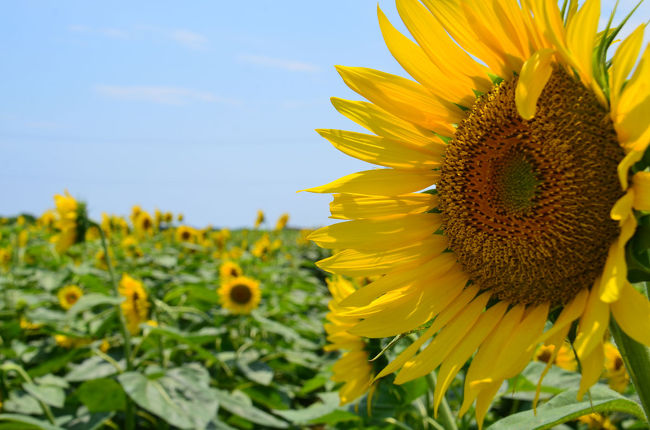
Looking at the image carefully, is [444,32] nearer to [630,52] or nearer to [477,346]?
[630,52]

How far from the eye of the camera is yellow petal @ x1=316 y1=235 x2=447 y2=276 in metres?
1.36

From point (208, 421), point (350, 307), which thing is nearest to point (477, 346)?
point (350, 307)

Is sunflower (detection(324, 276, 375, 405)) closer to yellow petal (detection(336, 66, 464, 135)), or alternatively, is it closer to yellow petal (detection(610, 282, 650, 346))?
yellow petal (detection(336, 66, 464, 135))

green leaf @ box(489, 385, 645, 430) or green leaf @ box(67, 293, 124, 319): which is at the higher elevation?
green leaf @ box(67, 293, 124, 319)

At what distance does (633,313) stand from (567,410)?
1.15 ft

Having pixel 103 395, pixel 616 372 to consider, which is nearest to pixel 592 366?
pixel 616 372

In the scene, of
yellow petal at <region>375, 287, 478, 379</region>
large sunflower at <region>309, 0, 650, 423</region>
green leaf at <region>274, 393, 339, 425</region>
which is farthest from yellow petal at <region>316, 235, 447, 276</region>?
green leaf at <region>274, 393, 339, 425</region>

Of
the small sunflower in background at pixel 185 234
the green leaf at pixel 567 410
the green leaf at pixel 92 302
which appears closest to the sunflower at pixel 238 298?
the green leaf at pixel 92 302

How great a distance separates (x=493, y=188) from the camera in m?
1.27

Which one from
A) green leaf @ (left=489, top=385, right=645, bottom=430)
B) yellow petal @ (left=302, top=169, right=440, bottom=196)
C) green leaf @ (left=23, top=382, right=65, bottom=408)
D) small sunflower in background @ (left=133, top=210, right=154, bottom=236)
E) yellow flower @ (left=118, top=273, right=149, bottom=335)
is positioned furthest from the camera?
small sunflower in background @ (left=133, top=210, right=154, bottom=236)

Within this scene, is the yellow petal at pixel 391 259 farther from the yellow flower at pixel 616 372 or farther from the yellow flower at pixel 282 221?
the yellow flower at pixel 282 221

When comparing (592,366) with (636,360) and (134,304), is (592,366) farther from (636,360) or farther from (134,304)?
(134,304)

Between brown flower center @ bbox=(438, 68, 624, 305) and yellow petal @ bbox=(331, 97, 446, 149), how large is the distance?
92 millimetres

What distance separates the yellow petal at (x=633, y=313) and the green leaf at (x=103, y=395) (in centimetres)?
282
